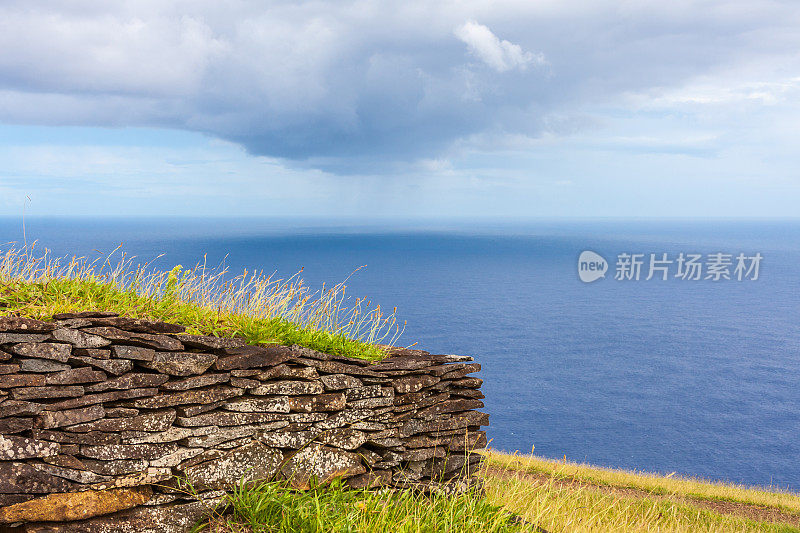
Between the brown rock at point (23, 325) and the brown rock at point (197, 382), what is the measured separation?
1.30 meters

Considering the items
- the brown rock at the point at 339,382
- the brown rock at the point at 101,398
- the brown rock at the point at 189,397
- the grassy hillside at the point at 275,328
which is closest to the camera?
the brown rock at the point at 101,398

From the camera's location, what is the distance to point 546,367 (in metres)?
90.5

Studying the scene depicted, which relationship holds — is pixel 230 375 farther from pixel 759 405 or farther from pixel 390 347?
pixel 759 405

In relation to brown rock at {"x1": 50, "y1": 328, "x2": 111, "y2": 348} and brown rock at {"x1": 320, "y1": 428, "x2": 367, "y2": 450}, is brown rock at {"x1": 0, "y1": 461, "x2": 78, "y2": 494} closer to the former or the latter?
brown rock at {"x1": 50, "y1": 328, "x2": 111, "y2": 348}

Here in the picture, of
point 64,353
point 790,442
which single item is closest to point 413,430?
point 64,353

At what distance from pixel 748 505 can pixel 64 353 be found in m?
16.9

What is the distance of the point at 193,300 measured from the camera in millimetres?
8203

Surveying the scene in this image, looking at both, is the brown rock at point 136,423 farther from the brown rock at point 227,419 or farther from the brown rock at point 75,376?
the brown rock at point 75,376

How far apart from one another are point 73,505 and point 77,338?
5.45 feet

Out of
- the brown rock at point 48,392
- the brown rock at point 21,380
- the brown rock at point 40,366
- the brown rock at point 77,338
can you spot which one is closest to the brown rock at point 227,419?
the brown rock at point 48,392

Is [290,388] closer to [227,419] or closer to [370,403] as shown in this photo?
[227,419]

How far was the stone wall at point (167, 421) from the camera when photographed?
19.3 ft

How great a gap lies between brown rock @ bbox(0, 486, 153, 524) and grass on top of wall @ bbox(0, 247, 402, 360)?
1940 millimetres

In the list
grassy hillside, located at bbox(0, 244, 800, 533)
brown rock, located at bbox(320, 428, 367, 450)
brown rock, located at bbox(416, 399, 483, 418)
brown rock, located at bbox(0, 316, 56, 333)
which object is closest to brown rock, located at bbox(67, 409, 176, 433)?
brown rock, located at bbox(0, 316, 56, 333)
